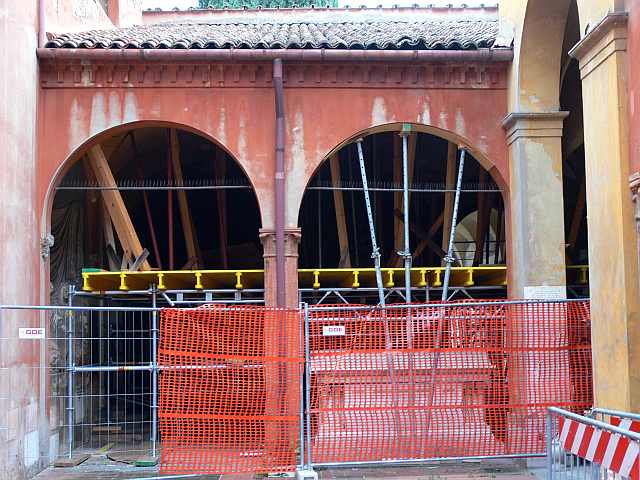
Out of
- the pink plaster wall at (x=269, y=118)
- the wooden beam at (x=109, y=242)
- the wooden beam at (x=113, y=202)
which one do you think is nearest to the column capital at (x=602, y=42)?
the pink plaster wall at (x=269, y=118)

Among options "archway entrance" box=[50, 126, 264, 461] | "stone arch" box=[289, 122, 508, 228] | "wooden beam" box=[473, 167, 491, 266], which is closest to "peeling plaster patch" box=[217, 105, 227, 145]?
"archway entrance" box=[50, 126, 264, 461]

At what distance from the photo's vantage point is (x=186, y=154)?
1688cm

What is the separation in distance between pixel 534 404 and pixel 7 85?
741 centimetres

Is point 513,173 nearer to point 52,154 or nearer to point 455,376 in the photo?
point 455,376

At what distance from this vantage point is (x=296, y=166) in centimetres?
1156

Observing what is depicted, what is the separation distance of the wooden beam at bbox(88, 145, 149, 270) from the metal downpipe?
96.0 inches

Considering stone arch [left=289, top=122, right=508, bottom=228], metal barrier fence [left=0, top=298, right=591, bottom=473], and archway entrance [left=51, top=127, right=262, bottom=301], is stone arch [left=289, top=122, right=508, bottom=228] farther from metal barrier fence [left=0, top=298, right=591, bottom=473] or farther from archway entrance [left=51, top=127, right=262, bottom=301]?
metal barrier fence [left=0, top=298, right=591, bottom=473]

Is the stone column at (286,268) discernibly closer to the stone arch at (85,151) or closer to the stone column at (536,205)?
the stone arch at (85,151)

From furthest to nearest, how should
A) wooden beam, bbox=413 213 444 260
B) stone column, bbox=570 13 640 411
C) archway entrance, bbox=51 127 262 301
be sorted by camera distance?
wooden beam, bbox=413 213 444 260 → archway entrance, bbox=51 127 262 301 → stone column, bbox=570 13 640 411

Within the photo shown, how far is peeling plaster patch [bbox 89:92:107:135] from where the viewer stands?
11516 mm

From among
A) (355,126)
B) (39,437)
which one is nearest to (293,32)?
(355,126)

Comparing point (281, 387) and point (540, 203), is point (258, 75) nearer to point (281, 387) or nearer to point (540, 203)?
point (540, 203)

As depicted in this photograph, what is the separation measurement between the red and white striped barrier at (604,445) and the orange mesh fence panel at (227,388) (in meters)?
3.27

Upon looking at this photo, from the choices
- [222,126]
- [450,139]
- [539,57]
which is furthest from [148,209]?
[539,57]
